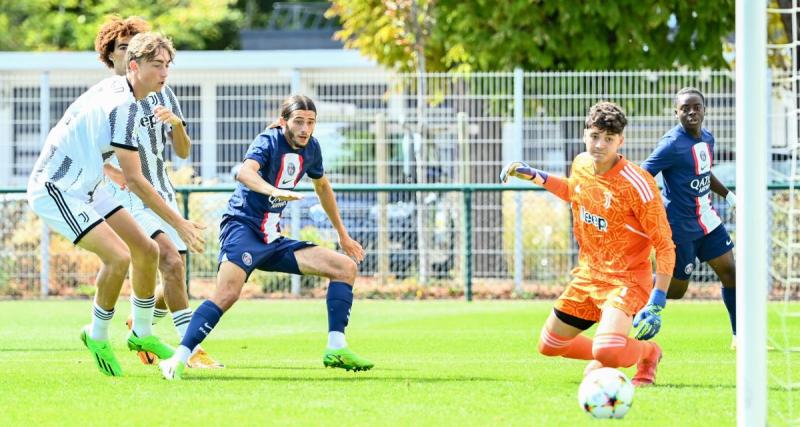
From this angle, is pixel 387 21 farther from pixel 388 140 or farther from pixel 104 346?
pixel 104 346

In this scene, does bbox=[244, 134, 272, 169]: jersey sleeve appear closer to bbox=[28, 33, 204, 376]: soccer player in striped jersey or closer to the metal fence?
bbox=[28, 33, 204, 376]: soccer player in striped jersey

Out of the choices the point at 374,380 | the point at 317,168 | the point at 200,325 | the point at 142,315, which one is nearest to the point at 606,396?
the point at 374,380

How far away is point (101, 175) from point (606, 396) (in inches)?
145

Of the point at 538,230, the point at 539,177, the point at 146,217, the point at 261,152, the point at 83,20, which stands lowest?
the point at 538,230

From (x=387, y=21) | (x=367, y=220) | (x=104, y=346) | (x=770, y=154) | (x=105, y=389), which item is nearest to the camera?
(x=105, y=389)

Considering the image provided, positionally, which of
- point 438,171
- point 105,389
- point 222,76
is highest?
point 222,76

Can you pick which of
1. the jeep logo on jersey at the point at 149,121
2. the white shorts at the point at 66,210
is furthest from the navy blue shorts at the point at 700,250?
the white shorts at the point at 66,210

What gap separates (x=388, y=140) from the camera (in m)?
17.6

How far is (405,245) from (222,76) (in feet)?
10.1

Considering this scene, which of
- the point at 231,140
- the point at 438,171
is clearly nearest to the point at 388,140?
the point at 438,171

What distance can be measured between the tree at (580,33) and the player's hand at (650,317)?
1004 centimetres

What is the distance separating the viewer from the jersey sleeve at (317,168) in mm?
9352

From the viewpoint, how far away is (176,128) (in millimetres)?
9117

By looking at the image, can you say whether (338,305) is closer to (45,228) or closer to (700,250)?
(700,250)
